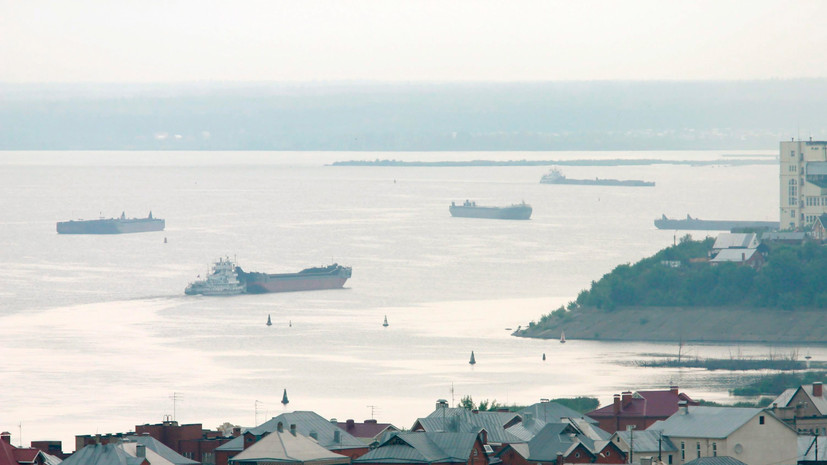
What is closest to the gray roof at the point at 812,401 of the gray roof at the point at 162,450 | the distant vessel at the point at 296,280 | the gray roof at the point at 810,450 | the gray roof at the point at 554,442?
the gray roof at the point at 810,450

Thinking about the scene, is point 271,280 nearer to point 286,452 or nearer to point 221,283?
point 221,283

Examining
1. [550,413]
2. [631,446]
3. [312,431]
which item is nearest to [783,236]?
[550,413]

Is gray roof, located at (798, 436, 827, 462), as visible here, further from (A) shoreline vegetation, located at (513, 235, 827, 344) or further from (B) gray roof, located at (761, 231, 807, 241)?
(B) gray roof, located at (761, 231, 807, 241)

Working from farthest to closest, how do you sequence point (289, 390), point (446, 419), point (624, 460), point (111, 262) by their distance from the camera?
point (111, 262)
point (289, 390)
point (446, 419)
point (624, 460)

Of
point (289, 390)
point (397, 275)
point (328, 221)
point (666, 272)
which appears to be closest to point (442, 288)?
point (397, 275)

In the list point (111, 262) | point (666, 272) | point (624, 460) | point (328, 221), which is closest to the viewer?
point (624, 460)

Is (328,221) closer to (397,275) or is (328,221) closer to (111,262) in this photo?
(111,262)

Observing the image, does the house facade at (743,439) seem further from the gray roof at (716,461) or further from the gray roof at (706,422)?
the gray roof at (716,461)
